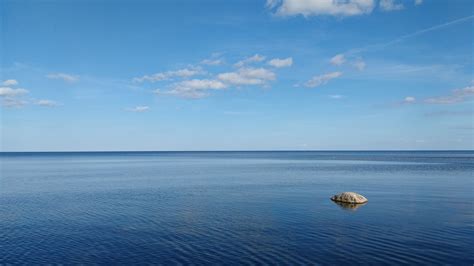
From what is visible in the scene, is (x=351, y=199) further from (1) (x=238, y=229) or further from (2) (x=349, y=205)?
(1) (x=238, y=229)

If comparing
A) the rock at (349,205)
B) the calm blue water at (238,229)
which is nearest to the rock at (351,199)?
the rock at (349,205)

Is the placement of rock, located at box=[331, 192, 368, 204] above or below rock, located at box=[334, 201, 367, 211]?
above

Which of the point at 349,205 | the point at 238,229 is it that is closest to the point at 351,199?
the point at 349,205

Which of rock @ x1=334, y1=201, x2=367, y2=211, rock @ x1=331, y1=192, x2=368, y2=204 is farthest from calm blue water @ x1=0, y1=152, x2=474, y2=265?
rock @ x1=331, y1=192, x2=368, y2=204

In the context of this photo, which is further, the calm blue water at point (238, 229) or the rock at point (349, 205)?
the rock at point (349, 205)

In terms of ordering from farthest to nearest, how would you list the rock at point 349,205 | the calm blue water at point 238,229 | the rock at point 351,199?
the rock at point 351,199, the rock at point 349,205, the calm blue water at point 238,229

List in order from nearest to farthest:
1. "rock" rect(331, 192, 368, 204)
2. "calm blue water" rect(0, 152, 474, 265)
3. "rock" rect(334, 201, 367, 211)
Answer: "calm blue water" rect(0, 152, 474, 265)
"rock" rect(334, 201, 367, 211)
"rock" rect(331, 192, 368, 204)

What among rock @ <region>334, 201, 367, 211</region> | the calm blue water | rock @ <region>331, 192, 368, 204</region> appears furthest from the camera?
rock @ <region>331, 192, 368, 204</region>

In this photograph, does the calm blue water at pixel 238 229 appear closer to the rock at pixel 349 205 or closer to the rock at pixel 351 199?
the rock at pixel 349 205

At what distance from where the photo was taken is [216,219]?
37.2 m

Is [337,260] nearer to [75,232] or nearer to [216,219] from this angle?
[216,219]

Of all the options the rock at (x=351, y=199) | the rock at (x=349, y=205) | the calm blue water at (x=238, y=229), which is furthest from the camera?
the rock at (x=351, y=199)

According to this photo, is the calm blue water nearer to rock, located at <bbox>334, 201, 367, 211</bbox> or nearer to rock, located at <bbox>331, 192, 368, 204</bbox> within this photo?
rock, located at <bbox>334, 201, 367, 211</bbox>

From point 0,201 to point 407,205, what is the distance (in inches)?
2130
